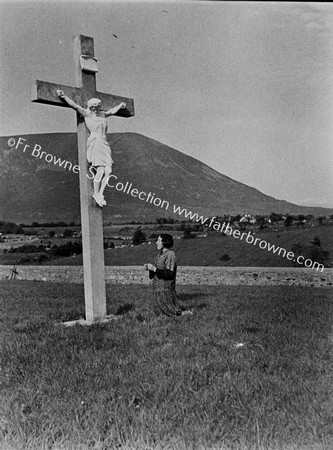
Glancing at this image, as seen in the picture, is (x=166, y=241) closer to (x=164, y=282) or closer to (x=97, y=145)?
(x=164, y=282)

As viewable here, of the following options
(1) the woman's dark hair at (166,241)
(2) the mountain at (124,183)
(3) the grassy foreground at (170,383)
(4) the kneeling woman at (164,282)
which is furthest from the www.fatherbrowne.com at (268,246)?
(2) the mountain at (124,183)

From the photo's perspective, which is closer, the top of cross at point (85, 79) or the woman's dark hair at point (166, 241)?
the top of cross at point (85, 79)

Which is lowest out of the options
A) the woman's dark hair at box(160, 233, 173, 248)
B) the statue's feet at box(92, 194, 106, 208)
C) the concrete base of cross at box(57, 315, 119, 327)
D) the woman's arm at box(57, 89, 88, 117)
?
the concrete base of cross at box(57, 315, 119, 327)

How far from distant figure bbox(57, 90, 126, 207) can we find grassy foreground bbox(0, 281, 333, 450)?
184 centimetres

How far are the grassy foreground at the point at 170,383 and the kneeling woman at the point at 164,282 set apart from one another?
1.19ft

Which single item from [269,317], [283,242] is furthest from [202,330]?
[283,242]

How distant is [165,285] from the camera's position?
7.25m

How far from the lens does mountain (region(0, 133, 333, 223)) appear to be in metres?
52.4

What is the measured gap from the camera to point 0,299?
988 cm

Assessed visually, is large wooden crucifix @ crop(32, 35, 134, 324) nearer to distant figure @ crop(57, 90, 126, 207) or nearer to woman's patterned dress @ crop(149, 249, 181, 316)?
distant figure @ crop(57, 90, 126, 207)

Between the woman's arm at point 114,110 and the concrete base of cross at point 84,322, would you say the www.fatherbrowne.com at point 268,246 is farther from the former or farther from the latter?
the concrete base of cross at point 84,322

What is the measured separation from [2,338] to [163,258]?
97.3 inches

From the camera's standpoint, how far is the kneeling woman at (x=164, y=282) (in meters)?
7.19

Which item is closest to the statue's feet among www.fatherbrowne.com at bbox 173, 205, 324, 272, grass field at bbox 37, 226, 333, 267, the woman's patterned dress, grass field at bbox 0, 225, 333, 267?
the woman's patterned dress
